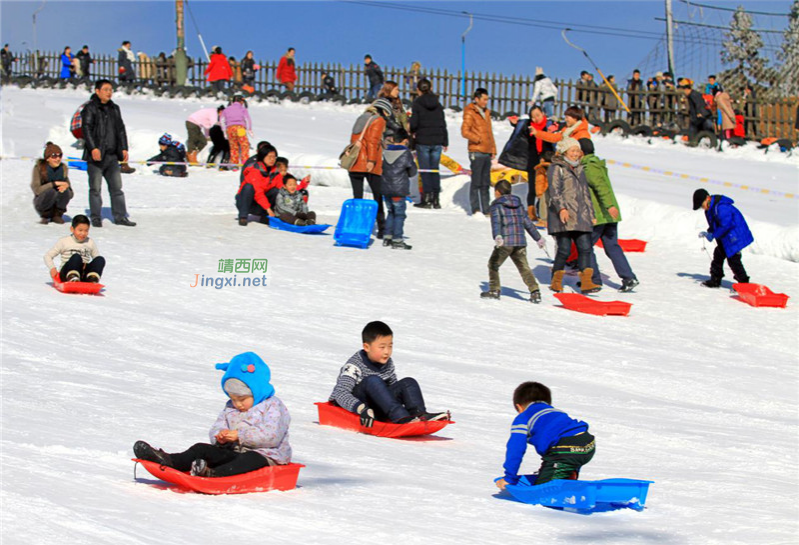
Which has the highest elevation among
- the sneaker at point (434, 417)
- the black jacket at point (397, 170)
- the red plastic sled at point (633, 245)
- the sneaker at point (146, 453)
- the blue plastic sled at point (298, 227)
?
the black jacket at point (397, 170)

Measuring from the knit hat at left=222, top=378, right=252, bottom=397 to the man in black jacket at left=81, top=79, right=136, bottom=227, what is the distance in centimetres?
926

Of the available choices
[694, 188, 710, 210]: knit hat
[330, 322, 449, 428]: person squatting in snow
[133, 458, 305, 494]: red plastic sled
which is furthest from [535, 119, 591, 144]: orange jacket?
[133, 458, 305, 494]: red plastic sled

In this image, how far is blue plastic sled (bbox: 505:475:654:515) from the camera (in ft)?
16.6

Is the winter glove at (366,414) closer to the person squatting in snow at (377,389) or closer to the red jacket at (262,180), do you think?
the person squatting in snow at (377,389)

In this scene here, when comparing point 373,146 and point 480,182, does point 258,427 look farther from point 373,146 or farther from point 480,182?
point 480,182

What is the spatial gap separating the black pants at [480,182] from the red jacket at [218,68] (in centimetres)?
1693

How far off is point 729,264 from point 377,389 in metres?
7.60

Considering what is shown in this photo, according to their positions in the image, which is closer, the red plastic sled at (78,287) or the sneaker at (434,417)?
the sneaker at (434,417)

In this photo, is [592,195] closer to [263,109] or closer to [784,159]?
[784,159]

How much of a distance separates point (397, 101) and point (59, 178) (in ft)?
18.6

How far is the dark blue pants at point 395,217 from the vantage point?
46.6ft

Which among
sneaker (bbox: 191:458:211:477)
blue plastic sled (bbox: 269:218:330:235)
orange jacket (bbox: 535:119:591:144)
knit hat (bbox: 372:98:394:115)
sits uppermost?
knit hat (bbox: 372:98:394:115)

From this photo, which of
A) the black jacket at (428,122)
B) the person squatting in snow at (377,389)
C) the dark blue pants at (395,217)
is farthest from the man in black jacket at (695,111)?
the person squatting in snow at (377,389)

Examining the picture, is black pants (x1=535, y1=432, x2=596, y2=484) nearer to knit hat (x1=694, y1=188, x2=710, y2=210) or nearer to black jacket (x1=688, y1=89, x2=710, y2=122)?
knit hat (x1=694, y1=188, x2=710, y2=210)
